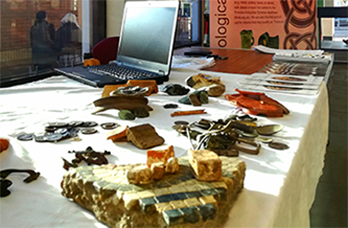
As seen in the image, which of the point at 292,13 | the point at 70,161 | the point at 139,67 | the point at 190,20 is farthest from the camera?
the point at 190,20

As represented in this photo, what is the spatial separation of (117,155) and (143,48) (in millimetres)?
919

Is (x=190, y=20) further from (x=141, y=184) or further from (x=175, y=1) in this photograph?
(x=141, y=184)

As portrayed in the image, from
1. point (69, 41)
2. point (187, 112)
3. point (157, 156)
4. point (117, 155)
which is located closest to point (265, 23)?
point (69, 41)

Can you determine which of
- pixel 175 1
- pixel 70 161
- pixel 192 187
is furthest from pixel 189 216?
pixel 175 1

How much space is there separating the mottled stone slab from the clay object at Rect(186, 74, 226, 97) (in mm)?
682

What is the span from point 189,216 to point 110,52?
173cm

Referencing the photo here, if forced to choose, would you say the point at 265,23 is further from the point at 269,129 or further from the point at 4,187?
the point at 4,187

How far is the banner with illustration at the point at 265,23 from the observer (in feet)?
10.9

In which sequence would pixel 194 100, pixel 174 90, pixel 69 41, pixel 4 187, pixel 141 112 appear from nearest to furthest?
pixel 4 187
pixel 141 112
pixel 194 100
pixel 174 90
pixel 69 41

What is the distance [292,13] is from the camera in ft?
10.9

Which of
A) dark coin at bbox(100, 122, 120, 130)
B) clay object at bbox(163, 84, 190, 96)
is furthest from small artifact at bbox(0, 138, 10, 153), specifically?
clay object at bbox(163, 84, 190, 96)

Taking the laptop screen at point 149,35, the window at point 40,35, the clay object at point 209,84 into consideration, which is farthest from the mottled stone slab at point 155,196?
the window at point 40,35

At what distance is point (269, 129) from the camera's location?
35.2 inches

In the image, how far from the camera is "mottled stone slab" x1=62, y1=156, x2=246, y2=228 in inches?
18.2
